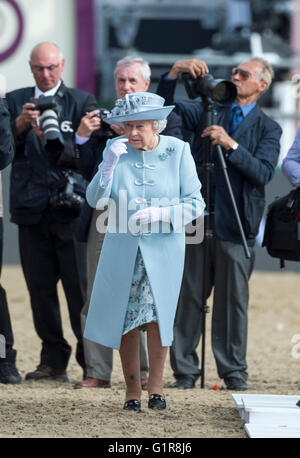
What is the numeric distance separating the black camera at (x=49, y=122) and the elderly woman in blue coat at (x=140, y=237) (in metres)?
1.21

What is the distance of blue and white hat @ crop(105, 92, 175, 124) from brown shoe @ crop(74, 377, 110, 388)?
1.95 m

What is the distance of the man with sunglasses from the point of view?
6.63 m

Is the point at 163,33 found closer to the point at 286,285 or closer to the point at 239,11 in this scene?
the point at 239,11

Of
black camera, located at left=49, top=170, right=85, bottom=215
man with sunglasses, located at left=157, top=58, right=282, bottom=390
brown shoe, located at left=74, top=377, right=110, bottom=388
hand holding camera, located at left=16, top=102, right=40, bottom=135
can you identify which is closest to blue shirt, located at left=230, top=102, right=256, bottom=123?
man with sunglasses, located at left=157, top=58, right=282, bottom=390

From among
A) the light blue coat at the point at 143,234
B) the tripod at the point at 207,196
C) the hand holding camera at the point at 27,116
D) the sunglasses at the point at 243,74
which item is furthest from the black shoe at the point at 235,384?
the hand holding camera at the point at 27,116

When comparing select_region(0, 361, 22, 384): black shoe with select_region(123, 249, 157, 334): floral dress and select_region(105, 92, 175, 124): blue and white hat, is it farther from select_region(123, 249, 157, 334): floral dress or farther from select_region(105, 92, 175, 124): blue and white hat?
select_region(105, 92, 175, 124): blue and white hat

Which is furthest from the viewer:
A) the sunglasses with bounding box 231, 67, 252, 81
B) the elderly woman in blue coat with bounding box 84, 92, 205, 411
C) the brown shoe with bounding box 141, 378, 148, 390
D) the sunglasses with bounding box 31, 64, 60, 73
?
the sunglasses with bounding box 31, 64, 60, 73

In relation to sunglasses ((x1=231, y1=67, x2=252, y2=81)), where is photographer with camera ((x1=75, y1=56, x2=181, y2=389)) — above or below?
below

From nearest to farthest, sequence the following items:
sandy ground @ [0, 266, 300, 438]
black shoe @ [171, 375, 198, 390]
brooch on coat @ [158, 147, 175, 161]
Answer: sandy ground @ [0, 266, 300, 438] < brooch on coat @ [158, 147, 175, 161] < black shoe @ [171, 375, 198, 390]

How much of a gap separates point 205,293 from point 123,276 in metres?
1.38

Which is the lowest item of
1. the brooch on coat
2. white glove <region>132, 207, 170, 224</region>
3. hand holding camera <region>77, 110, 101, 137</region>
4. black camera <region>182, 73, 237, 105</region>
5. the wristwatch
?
white glove <region>132, 207, 170, 224</region>

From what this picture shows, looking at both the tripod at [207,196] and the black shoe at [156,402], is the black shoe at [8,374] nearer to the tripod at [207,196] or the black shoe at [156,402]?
the tripod at [207,196]

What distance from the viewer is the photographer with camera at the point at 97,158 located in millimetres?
6406

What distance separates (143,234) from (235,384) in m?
1.68
